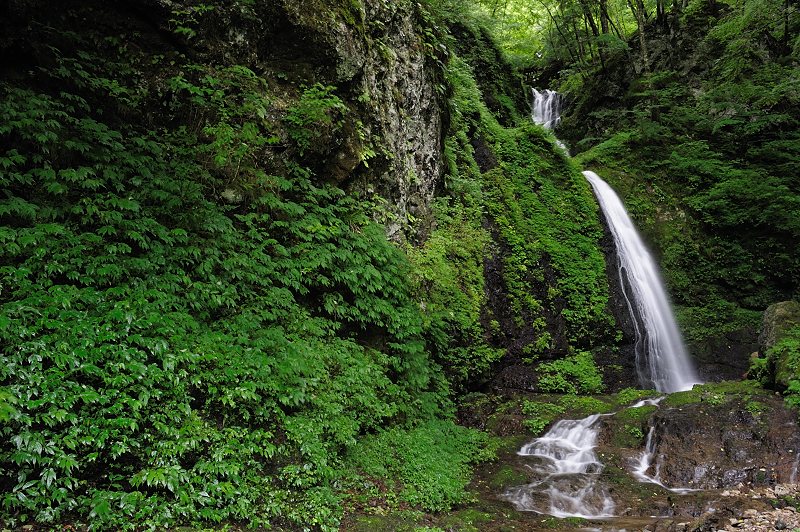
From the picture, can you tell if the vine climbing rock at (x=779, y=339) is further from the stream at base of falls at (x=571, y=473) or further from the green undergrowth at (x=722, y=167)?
the green undergrowth at (x=722, y=167)

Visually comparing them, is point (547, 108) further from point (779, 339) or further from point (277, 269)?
point (277, 269)

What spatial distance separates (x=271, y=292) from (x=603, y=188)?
1211cm

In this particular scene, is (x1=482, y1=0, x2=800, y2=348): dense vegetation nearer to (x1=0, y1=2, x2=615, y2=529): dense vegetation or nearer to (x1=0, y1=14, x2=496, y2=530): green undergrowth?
(x1=0, y1=2, x2=615, y2=529): dense vegetation

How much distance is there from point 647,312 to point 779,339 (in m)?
3.36

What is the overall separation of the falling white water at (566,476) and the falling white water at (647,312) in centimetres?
337

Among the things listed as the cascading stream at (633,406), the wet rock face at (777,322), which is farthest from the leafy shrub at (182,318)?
the wet rock face at (777,322)

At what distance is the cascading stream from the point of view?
6.26 meters

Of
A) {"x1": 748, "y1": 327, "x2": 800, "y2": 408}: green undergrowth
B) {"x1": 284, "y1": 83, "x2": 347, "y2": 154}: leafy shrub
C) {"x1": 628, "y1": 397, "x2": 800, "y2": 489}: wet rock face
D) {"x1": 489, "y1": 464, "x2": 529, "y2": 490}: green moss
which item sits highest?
{"x1": 284, "y1": 83, "x2": 347, "y2": 154}: leafy shrub

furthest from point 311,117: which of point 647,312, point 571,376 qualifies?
point 647,312

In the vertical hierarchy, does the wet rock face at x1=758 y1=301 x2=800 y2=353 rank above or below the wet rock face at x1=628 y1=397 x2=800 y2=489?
above

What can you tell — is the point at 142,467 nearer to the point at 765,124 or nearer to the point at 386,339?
the point at 386,339

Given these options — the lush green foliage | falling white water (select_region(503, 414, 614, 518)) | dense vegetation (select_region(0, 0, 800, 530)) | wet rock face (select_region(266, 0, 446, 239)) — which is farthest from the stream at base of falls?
wet rock face (select_region(266, 0, 446, 239))

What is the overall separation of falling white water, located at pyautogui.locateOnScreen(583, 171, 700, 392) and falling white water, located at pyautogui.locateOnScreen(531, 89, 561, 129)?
24.6ft

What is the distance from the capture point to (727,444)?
6973 mm
